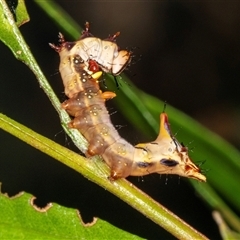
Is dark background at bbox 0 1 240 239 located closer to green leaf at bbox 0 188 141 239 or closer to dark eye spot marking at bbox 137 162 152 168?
dark eye spot marking at bbox 137 162 152 168

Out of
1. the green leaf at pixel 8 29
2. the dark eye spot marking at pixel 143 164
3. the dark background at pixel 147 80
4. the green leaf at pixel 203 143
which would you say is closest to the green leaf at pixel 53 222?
the dark eye spot marking at pixel 143 164

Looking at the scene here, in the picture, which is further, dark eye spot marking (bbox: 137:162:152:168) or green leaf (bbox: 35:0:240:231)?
green leaf (bbox: 35:0:240:231)

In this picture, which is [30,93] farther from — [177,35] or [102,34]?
[177,35]

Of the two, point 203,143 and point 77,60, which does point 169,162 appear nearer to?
point 77,60

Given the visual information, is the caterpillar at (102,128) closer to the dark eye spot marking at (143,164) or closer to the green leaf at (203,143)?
the dark eye spot marking at (143,164)

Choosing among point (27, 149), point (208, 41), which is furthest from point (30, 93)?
point (208, 41)

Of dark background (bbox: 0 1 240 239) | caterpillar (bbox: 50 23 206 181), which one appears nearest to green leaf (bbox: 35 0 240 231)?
A: caterpillar (bbox: 50 23 206 181)
